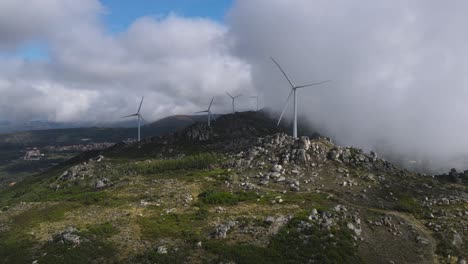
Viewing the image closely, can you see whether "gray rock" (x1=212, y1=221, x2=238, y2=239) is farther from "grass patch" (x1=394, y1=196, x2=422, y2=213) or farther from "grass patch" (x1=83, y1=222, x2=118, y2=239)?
"grass patch" (x1=394, y1=196, x2=422, y2=213)

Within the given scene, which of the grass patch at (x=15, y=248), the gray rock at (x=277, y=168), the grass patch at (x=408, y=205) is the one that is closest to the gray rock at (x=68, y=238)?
the grass patch at (x=15, y=248)

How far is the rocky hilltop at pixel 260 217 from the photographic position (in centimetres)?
7175

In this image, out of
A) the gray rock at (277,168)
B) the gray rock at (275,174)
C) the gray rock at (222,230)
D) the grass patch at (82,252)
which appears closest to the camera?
the grass patch at (82,252)

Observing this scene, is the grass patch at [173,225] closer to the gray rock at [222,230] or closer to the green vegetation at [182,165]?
the gray rock at [222,230]

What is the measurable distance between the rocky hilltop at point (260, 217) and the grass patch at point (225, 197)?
11.6 inches

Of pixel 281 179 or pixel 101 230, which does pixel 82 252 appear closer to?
pixel 101 230

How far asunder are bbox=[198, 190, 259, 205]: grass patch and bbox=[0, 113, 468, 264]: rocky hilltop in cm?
30

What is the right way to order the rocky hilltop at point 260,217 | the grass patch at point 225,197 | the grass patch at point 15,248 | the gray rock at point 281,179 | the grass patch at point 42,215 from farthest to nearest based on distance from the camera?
the gray rock at point 281,179 → the grass patch at point 225,197 → the grass patch at point 42,215 → the rocky hilltop at point 260,217 → the grass patch at point 15,248

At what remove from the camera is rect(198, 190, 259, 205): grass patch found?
104 metres

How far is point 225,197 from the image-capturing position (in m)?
106

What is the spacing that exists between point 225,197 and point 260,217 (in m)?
19.6

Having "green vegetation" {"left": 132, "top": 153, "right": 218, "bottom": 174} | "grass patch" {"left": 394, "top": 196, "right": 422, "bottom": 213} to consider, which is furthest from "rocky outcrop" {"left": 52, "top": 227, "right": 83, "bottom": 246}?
"green vegetation" {"left": 132, "top": 153, "right": 218, "bottom": 174}

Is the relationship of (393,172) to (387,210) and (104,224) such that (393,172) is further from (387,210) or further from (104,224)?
(104,224)

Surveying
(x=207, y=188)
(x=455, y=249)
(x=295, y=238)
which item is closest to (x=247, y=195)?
(x=207, y=188)
